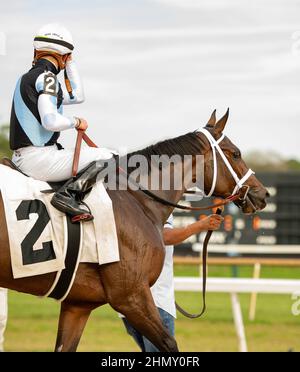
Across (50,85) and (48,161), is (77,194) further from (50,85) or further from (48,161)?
(50,85)

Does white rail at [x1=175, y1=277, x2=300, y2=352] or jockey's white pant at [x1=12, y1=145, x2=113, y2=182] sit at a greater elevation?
jockey's white pant at [x1=12, y1=145, x2=113, y2=182]

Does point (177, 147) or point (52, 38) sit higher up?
point (52, 38)

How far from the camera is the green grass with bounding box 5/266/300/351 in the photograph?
8844 millimetres

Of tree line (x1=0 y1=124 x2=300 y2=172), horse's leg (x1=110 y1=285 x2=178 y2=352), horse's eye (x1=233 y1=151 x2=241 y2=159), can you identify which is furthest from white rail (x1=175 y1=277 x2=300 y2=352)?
tree line (x1=0 y1=124 x2=300 y2=172)

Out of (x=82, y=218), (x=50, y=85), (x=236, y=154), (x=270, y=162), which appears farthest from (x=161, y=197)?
(x=270, y=162)

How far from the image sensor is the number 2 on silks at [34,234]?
4.52 meters

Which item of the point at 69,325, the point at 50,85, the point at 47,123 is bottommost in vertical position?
the point at 69,325

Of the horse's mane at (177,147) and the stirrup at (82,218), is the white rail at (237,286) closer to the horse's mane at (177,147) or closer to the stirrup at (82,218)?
the horse's mane at (177,147)

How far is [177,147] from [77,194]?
2.59 feet

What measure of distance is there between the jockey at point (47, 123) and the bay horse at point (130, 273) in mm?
302

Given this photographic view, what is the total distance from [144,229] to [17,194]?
0.80 m

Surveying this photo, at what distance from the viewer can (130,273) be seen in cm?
471

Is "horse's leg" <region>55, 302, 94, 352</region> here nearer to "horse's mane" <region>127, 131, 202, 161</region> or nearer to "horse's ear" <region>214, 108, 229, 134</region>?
"horse's mane" <region>127, 131, 202, 161</region>
